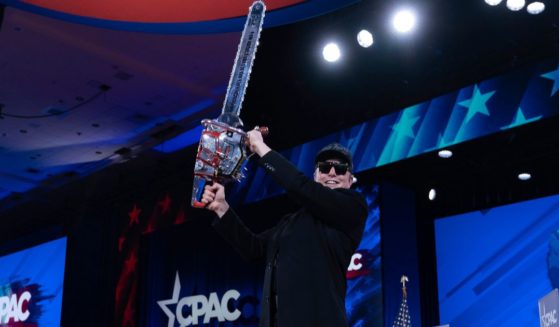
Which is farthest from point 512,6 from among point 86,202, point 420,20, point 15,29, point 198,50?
point 86,202

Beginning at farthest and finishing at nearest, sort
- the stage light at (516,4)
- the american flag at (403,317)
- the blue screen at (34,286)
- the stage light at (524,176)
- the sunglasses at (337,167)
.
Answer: the blue screen at (34,286)
the stage light at (524,176)
the american flag at (403,317)
the stage light at (516,4)
the sunglasses at (337,167)

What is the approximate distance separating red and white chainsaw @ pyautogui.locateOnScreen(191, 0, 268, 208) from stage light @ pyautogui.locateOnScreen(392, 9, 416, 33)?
4618 millimetres

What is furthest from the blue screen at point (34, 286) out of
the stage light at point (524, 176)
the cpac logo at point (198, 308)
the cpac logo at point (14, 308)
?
the stage light at point (524, 176)

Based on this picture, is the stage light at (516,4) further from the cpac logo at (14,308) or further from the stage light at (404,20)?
the cpac logo at (14,308)

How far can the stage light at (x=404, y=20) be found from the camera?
6.87m

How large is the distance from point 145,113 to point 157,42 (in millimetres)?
1970

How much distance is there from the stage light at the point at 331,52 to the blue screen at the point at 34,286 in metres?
6.70

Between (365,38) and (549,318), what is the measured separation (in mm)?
4665

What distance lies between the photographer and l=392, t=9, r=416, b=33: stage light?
687 centimetres

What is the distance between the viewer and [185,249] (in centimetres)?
968

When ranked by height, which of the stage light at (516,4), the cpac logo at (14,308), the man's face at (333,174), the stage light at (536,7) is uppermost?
the stage light at (516,4)

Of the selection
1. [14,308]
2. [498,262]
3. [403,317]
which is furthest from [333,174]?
[14,308]

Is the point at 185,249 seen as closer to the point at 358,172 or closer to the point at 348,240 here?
the point at 358,172

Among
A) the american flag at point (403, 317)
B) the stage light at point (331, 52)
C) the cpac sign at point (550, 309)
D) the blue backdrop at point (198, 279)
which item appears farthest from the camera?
the blue backdrop at point (198, 279)
